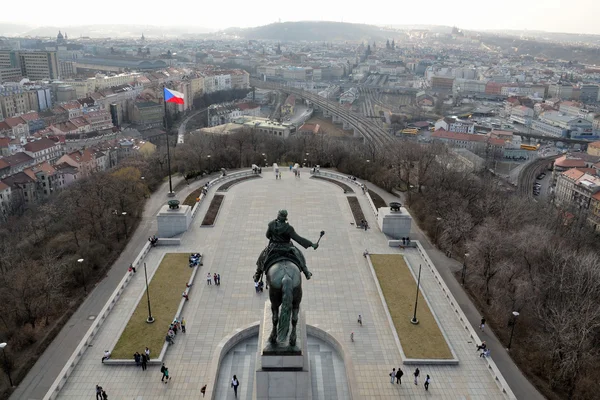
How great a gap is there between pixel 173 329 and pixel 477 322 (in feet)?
69.9

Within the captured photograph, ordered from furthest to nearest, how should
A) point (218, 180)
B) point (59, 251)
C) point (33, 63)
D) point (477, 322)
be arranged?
point (33, 63) → point (218, 180) → point (59, 251) → point (477, 322)

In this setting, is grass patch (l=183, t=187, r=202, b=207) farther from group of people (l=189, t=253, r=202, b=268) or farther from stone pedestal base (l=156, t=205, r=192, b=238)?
group of people (l=189, t=253, r=202, b=268)

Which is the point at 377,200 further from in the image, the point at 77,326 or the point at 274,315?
the point at 274,315

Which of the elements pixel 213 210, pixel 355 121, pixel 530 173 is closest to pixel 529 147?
pixel 530 173

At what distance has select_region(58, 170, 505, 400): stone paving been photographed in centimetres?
2659

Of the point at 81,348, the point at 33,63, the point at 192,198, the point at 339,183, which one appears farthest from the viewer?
the point at 33,63

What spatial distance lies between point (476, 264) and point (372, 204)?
51.3 feet

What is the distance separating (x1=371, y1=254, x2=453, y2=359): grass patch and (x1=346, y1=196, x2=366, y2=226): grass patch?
7.72 meters

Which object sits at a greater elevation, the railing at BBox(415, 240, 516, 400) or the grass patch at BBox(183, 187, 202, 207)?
the grass patch at BBox(183, 187, 202, 207)

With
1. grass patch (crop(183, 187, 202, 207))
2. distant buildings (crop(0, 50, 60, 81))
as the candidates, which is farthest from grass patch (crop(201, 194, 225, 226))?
distant buildings (crop(0, 50, 60, 81))

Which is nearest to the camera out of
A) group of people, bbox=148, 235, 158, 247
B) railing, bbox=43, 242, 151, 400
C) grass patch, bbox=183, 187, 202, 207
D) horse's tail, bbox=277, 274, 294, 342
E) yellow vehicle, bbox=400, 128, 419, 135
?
horse's tail, bbox=277, 274, 294, 342

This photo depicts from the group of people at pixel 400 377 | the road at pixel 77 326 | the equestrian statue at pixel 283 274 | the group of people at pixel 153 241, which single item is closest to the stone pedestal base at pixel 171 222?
the group of people at pixel 153 241

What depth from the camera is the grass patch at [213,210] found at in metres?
47.5

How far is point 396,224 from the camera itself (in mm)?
46656
